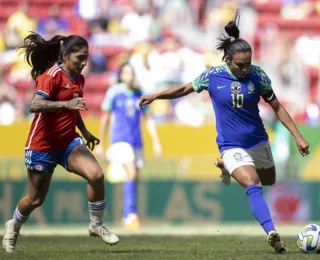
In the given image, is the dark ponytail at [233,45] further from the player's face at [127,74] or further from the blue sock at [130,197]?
the blue sock at [130,197]

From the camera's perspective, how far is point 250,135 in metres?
8.84

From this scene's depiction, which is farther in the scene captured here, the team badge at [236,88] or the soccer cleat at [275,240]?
the team badge at [236,88]

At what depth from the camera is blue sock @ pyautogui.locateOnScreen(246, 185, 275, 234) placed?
8.12 meters

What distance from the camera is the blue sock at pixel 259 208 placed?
26.6 feet

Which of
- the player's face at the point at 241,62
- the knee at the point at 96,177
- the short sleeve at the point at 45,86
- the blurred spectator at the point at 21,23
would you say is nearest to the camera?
the short sleeve at the point at 45,86

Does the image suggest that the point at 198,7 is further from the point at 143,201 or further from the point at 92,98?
the point at 143,201

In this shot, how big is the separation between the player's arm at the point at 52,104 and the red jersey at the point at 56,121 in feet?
0.83

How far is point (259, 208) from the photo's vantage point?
8.22 meters

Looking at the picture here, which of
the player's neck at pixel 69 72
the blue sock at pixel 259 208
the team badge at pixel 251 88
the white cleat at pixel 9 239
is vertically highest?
the player's neck at pixel 69 72

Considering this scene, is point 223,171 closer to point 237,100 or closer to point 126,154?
point 237,100

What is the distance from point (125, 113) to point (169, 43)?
608 cm

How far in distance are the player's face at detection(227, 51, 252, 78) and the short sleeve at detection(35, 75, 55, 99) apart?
1.77 m

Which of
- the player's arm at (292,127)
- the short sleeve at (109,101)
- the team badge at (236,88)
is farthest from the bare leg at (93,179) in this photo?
the short sleeve at (109,101)

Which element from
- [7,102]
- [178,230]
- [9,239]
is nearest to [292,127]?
[9,239]
